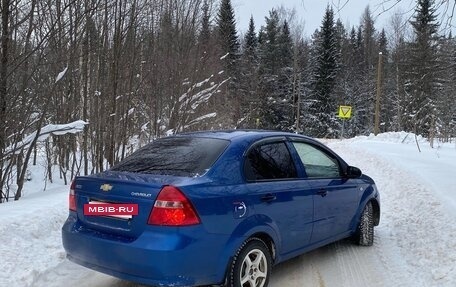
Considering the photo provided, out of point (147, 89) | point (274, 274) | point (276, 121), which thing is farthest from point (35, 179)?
point (276, 121)

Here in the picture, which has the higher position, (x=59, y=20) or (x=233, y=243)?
(x=59, y=20)

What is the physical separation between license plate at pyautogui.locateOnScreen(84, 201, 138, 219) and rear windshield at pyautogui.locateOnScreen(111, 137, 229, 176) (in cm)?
45

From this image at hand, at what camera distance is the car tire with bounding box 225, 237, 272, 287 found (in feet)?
13.1

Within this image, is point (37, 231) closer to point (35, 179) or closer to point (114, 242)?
point (114, 242)

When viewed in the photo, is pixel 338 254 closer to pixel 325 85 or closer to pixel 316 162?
pixel 316 162

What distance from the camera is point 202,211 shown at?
3752mm

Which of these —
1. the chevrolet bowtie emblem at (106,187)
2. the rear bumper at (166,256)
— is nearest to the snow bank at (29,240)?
the rear bumper at (166,256)

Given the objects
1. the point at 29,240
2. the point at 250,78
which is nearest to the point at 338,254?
the point at 29,240

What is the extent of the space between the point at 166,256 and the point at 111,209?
0.70 metres

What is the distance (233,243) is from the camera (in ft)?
13.0

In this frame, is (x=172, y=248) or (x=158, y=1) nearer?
(x=172, y=248)

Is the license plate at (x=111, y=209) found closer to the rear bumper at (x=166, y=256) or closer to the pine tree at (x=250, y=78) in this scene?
the rear bumper at (x=166, y=256)

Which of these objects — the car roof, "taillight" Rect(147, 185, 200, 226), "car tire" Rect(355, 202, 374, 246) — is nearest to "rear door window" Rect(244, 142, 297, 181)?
the car roof

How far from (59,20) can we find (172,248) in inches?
240
